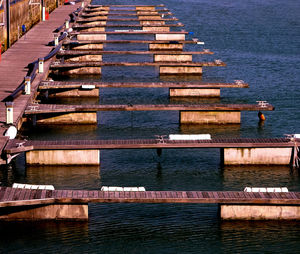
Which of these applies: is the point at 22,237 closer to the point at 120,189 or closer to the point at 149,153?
the point at 120,189

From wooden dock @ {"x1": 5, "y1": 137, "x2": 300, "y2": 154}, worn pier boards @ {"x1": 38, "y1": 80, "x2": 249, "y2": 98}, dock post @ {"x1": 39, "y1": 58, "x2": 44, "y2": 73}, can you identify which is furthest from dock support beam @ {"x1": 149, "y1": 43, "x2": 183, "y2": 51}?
wooden dock @ {"x1": 5, "y1": 137, "x2": 300, "y2": 154}

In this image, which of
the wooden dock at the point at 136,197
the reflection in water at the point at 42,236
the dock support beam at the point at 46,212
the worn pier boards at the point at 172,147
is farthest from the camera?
the worn pier boards at the point at 172,147

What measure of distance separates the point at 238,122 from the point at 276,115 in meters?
5.30

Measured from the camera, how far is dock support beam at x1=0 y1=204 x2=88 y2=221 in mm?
39219

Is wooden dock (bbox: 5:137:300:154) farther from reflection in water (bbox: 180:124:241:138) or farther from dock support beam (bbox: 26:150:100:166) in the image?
reflection in water (bbox: 180:124:241:138)

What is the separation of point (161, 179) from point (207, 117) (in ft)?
48.3

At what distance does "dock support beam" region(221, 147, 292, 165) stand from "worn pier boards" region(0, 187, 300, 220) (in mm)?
10073

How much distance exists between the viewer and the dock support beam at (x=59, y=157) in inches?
1922

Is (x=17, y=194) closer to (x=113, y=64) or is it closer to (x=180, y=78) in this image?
(x=113, y=64)

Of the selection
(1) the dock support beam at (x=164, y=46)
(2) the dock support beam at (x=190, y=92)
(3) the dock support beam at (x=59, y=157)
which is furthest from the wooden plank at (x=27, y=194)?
(1) the dock support beam at (x=164, y=46)

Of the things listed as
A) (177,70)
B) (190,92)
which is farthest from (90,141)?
(177,70)

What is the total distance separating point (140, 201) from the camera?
3859 cm

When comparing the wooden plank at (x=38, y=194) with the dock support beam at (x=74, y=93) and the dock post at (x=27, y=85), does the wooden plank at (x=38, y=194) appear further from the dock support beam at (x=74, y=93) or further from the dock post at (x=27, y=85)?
the dock support beam at (x=74, y=93)

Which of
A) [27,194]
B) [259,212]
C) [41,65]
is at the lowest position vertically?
[259,212]
